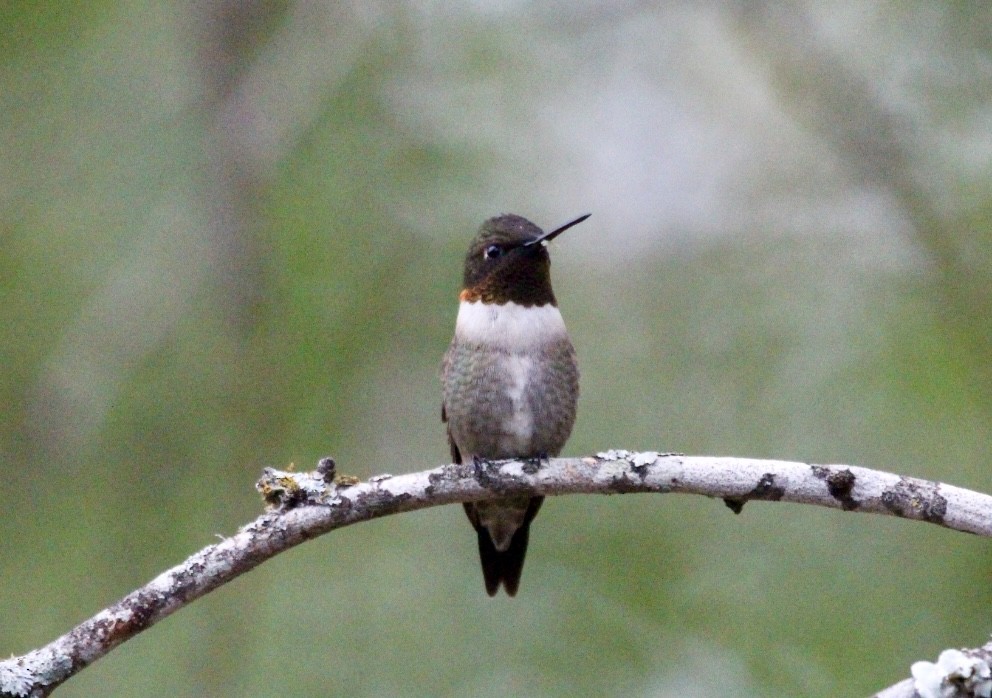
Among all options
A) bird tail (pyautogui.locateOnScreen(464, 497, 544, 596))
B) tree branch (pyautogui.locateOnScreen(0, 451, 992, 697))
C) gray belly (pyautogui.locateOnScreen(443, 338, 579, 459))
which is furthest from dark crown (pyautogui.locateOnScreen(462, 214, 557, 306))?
tree branch (pyautogui.locateOnScreen(0, 451, 992, 697))

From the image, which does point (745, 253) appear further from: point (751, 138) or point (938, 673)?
point (938, 673)

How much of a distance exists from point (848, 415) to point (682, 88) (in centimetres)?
280

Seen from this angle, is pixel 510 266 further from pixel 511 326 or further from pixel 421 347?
pixel 421 347

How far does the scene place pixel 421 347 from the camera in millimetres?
6148

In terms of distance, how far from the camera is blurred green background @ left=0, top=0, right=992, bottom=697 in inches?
204

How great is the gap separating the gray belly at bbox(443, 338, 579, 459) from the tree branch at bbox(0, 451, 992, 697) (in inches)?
37.0

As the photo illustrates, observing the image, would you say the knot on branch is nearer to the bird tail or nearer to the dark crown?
the dark crown

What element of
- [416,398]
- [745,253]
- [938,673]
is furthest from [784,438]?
[938,673]

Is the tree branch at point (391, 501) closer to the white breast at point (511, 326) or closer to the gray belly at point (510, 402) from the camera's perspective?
the gray belly at point (510, 402)

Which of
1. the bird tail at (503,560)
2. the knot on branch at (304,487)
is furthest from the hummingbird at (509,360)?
the knot on branch at (304,487)

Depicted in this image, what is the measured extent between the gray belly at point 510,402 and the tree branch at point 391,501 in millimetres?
939

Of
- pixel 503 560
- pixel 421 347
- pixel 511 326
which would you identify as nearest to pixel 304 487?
pixel 511 326

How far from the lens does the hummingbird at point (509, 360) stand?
14.7 feet

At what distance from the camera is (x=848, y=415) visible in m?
5.95
